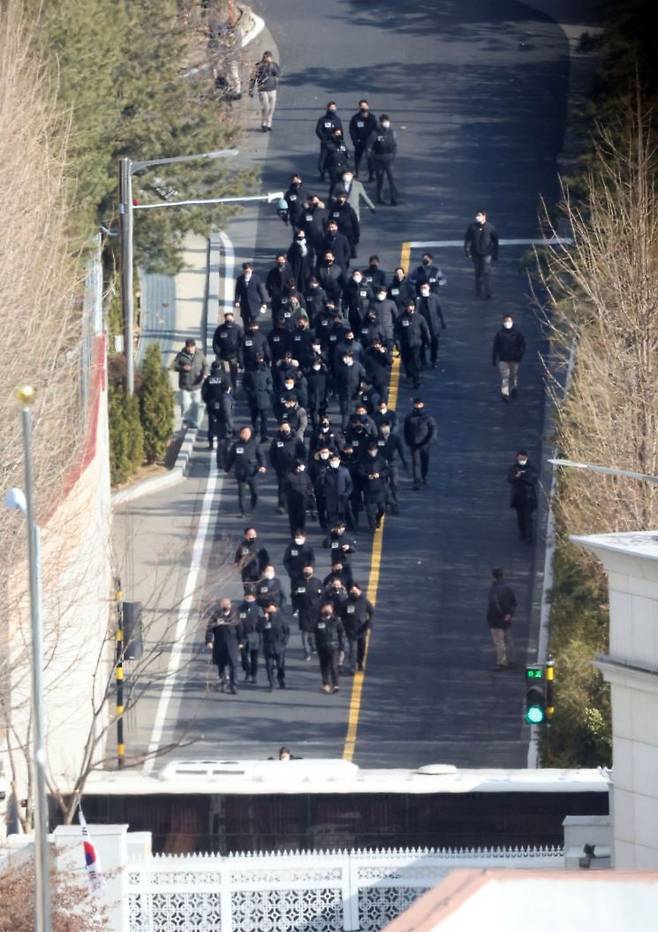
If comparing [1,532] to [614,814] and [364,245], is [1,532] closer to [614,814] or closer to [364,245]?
[614,814]

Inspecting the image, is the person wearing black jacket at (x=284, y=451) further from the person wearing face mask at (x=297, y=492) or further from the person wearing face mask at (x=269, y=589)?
the person wearing face mask at (x=269, y=589)

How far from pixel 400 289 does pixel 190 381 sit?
3.50 m

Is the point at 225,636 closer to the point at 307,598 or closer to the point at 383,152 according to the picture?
the point at 307,598

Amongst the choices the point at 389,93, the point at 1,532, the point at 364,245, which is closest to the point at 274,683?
the point at 1,532

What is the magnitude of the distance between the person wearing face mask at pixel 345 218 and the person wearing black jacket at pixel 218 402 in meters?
5.89

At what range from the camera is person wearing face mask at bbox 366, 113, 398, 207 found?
51750 millimetres

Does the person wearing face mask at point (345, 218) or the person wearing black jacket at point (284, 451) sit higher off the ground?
the person wearing face mask at point (345, 218)

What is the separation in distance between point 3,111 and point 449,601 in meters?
8.81

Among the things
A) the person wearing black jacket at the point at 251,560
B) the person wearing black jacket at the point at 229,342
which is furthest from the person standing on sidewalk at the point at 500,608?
the person wearing black jacket at the point at 229,342

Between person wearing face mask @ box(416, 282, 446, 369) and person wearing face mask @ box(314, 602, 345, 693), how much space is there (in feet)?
27.4

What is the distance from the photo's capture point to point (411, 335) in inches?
1747

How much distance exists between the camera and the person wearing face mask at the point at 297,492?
40.6 m

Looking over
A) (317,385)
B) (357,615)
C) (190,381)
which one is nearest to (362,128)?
(190,381)

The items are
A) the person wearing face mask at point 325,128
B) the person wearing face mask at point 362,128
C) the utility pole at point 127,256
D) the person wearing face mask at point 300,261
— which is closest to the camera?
the utility pole at point 127,256
